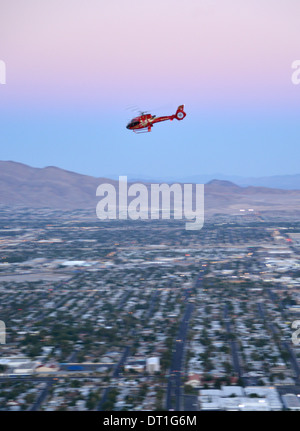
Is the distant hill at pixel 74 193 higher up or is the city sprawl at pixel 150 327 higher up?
Result: the distant hill at pixel 74 193

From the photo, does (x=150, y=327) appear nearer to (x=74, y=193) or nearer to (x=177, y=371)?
(x=177, y=371)

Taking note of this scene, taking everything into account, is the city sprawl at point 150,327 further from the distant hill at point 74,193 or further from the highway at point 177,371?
the distant hill at point 74,193

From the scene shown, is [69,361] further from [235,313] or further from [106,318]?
[235,313]

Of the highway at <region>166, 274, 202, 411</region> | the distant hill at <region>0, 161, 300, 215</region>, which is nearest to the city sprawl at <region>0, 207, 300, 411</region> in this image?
the highway at <region>166, 274, 202, 411</region>

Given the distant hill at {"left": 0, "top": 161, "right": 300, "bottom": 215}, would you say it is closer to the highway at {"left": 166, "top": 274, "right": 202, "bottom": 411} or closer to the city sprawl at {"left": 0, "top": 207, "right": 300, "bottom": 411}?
the city sprawl at {"left": 0, "top": 207, "right": 300, "bottom": 411}

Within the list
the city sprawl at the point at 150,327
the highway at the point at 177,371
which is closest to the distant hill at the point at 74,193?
the city sprawl at the point at 150,327
